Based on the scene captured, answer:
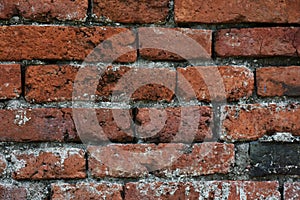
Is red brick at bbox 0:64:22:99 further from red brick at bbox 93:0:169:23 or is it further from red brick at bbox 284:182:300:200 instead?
red brick at bbox 284:182:300:200

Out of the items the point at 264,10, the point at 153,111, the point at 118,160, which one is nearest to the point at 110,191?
the point at 118,160

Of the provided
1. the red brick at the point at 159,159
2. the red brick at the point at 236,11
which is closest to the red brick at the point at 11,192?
the red brick at the point at 159,159

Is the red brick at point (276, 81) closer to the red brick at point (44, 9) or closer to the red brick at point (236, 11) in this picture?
the red brick at point (236, 11)

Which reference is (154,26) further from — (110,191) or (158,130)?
(110,191)

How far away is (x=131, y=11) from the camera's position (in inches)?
35.7

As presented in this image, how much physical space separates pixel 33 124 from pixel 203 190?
0.39m

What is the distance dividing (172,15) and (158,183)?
36cm

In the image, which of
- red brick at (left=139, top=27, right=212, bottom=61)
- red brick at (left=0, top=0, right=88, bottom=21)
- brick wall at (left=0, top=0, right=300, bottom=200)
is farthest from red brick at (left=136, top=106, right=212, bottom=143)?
red brick at (left=0, top=0, right=88, bottom=21)

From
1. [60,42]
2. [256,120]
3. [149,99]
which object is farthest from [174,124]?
[60,42]

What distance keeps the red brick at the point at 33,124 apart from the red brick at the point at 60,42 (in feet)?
0.37

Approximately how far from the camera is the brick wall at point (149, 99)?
2.95ft

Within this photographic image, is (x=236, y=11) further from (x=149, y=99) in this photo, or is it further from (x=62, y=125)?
(x=62, y=125)

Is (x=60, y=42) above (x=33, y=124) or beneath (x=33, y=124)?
above

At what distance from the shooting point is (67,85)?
90cm
